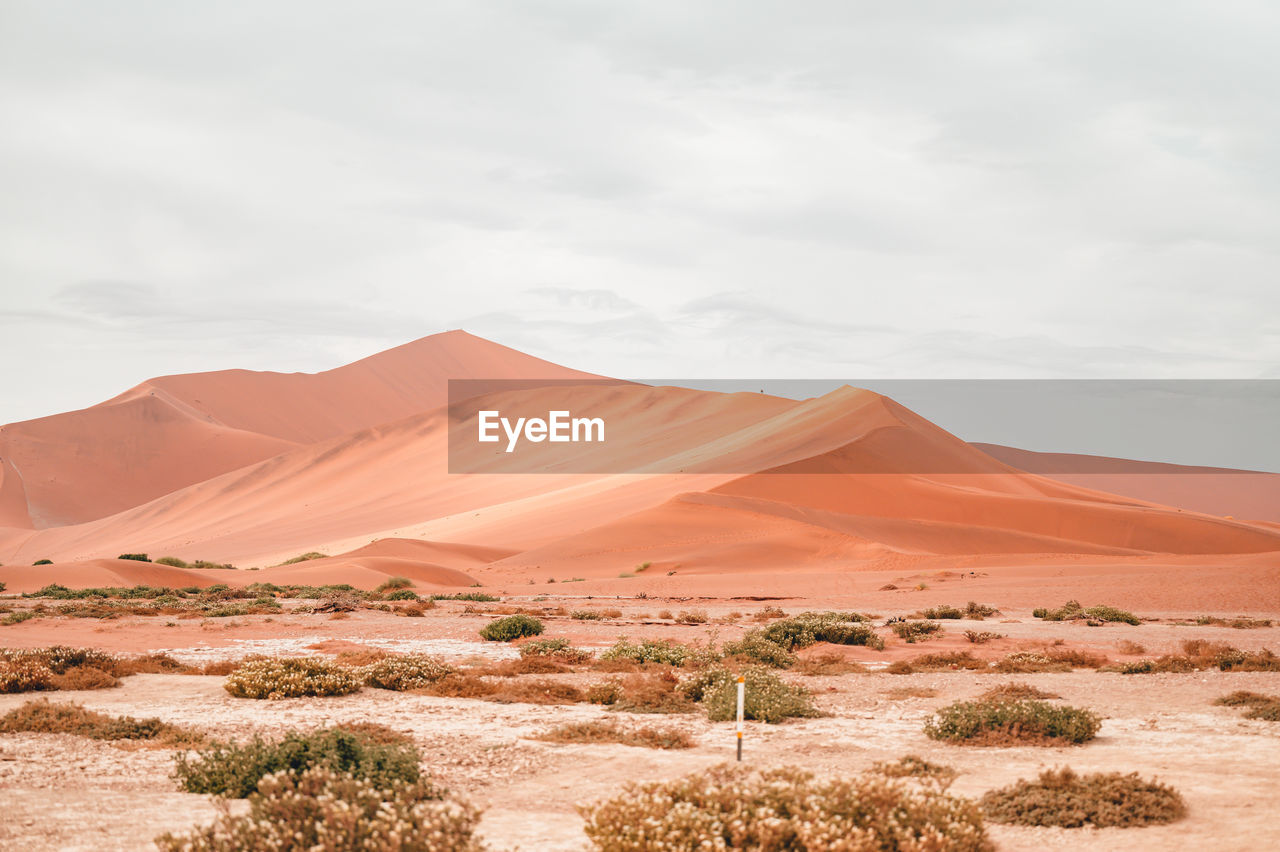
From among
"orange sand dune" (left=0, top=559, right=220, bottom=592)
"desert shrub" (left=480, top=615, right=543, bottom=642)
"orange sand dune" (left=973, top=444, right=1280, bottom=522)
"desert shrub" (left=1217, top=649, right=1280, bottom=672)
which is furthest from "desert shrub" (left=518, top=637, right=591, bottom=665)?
"orange sand dune" (left=973, top=444, right=1280, bottom=522)

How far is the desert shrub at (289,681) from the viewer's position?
32.5 ft

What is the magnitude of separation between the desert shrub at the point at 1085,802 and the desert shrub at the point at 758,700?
2795 mm

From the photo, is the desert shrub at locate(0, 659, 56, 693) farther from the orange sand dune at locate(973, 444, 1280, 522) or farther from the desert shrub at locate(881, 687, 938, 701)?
the orange sand dune at locate(973, 444, 1280, 522)

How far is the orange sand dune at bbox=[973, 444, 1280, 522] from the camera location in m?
96.8

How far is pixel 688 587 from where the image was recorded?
29766 mm

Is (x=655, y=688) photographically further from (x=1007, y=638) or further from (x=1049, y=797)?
(x=1007, y=638)

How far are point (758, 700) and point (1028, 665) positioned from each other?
17.0 ft

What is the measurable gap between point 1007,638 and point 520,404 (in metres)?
73.2

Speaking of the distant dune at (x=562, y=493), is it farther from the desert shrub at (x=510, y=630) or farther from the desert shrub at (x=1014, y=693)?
the desert shrub at (x=1014, y=693)

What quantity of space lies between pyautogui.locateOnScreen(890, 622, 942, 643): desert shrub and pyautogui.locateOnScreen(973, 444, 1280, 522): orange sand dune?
7771 centimetres

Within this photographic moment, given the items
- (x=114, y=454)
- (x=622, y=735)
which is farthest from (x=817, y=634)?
(x=114, y=454)

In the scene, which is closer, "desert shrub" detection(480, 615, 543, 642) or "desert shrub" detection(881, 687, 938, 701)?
"desert shrub" detection(881, 687, 938, 701)

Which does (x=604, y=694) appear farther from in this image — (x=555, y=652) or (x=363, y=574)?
(x=363, y=574)

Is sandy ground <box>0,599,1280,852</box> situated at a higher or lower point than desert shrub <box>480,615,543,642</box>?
higher
